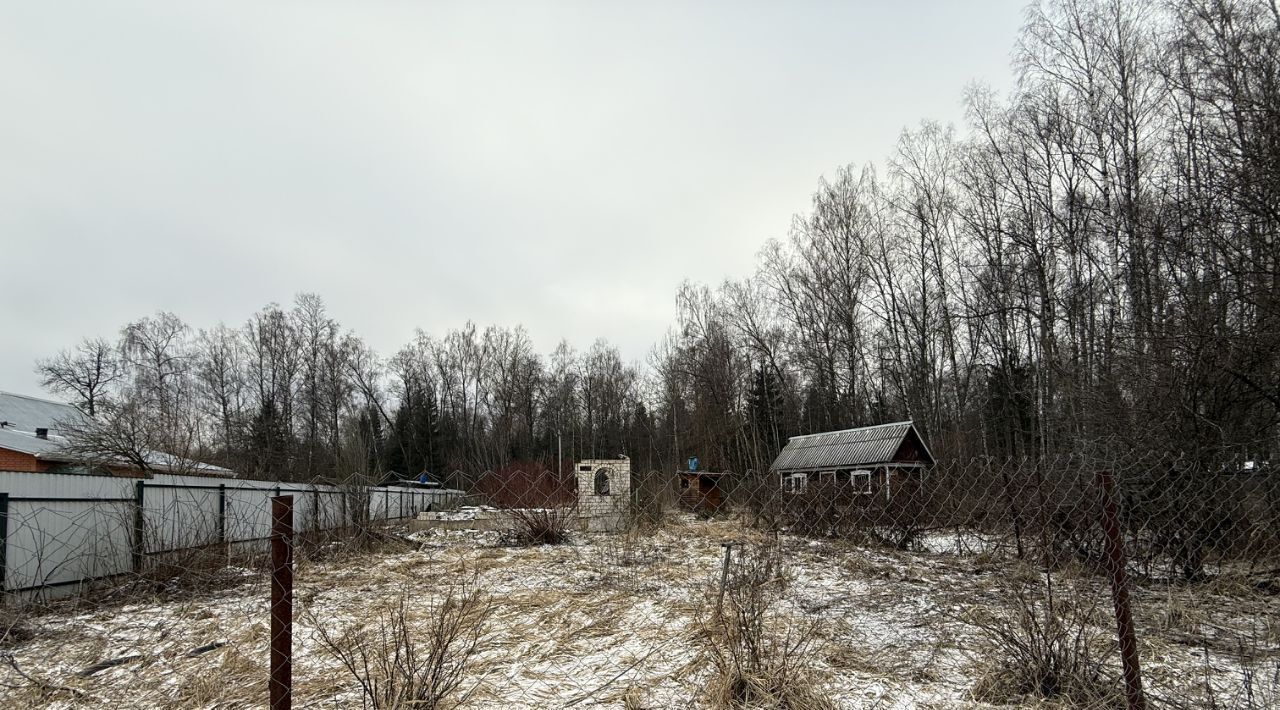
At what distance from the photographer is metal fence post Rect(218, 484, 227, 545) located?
9594mm

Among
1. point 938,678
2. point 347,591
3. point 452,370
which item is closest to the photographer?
point 938,678

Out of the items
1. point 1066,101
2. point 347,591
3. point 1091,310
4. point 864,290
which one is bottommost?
point 347,591

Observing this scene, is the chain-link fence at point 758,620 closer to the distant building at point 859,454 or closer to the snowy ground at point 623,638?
the snowy ground at point 623,638

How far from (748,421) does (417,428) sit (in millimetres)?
22508

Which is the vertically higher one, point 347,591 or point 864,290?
point 864,290

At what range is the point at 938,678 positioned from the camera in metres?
3.86

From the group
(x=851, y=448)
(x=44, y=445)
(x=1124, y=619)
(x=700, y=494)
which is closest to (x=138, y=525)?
(x=1124, y=619)

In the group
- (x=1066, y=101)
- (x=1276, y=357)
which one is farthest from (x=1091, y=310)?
(x=1276, y=357)

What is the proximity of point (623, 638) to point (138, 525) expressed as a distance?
761 cm

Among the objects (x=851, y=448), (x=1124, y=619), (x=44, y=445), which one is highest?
(x=44, y=445)

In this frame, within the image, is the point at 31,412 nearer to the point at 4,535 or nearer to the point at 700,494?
the point at 4,535

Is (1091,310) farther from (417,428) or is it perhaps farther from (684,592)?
(417,428)

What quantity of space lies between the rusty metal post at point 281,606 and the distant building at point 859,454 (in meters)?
15.2

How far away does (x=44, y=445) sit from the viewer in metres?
17.7
